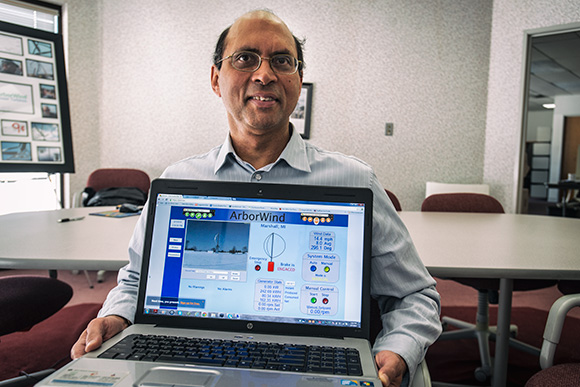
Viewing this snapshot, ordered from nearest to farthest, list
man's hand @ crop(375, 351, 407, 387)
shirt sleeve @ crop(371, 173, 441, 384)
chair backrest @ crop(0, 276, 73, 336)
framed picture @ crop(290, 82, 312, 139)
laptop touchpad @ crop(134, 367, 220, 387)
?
laptop touchpad @ crop(134, 367, 220, 387) < man's hand @ crop(375, 351, 407, 387) < shirt sleeve @ crop(371, 173, 441, 384) < chair backrest @ crop(0, 276, 73, 336) < framed picture @ crop(290, 82, 312, 139)

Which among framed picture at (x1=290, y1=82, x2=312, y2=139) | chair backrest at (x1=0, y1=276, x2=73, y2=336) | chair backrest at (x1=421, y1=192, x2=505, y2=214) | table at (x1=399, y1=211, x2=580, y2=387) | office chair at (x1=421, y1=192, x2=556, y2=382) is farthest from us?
framed picture at (x1=290, y1=82, x2=312, y2=139)

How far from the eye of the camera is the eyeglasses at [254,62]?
1.03 metres

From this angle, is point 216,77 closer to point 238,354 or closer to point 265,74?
point 265,74

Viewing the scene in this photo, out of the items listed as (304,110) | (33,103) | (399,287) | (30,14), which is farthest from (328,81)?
(399,287)

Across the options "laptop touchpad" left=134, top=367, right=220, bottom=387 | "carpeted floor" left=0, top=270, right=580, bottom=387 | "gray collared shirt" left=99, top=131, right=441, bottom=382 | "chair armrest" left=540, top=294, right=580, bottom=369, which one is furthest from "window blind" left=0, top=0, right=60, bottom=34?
"chair armrest" left=540, top=294, right=580, bottom=369

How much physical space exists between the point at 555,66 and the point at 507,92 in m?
4.17

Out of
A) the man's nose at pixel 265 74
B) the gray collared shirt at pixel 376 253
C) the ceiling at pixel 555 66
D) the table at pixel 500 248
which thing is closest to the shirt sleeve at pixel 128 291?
the gray collared shirt at pixel 376 253

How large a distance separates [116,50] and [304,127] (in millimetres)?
2151

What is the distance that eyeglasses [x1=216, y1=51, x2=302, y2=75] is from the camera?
103cm

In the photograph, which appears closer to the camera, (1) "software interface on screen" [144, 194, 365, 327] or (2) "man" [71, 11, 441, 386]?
(1) "software interface on screen" [144, 194, 365, 327]

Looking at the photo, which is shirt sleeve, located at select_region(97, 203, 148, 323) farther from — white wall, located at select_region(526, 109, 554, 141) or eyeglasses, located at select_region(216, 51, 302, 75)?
white wall, located at select_region(526, 109, 554, 141)

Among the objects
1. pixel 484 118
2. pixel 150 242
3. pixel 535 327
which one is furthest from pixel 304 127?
pixel 150 242

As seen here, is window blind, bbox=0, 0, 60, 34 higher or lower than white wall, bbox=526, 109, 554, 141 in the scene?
higher

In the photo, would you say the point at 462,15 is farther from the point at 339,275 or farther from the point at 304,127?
the point at 339,275
